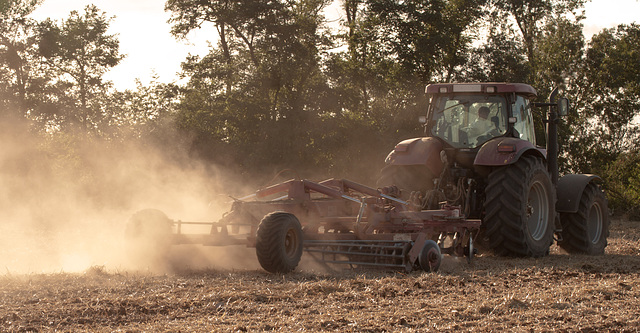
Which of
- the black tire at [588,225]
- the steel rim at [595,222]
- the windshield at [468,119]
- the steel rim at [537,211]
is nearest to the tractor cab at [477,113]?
the windshield at [468,119]

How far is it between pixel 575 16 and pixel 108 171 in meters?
19.8

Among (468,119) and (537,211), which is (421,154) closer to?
(468,119)

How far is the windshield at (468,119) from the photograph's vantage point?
415 inches

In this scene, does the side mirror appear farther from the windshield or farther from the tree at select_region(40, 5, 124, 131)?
the tree at select_region(40, 5, 124, 131)

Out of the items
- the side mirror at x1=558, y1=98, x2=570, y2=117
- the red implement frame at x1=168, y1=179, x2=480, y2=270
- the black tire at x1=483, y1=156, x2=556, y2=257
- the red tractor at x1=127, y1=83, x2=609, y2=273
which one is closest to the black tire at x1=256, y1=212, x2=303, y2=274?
the red tractor at x1=127, y1=83, x2=609, y2=273

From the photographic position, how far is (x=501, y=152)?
9.70m

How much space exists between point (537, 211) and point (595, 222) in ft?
6.20

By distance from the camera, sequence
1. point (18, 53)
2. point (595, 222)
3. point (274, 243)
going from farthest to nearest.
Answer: point (18, 53), point (595, 222), point (274, 243)

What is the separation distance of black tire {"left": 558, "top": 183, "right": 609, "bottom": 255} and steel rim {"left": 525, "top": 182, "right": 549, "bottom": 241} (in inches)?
41.0

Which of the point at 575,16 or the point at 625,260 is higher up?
the point at 575,16

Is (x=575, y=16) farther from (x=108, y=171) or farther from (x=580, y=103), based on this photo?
(x=108, y=171)

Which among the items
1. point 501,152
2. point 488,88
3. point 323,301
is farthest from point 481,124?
point 323,301

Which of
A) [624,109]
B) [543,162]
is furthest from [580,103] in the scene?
[543,162]

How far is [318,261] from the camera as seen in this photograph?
8.52 meters
